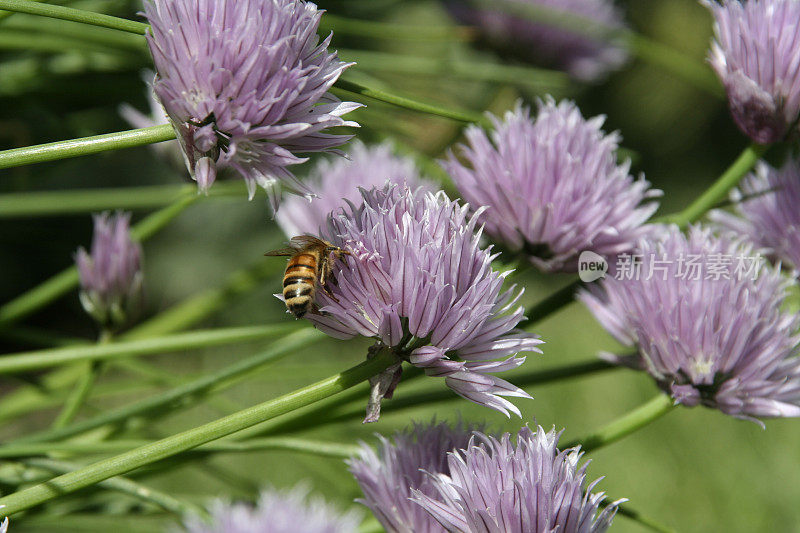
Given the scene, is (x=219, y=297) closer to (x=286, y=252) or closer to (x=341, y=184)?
(x=341, y=184)

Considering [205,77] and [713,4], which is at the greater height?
[205,77]

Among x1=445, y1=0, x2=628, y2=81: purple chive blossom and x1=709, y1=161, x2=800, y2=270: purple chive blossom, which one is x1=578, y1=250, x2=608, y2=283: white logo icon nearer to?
x1=709, y1=161, x2=800, y2=270: purple chive blossom

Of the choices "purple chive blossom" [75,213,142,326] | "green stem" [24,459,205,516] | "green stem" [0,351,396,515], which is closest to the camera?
"green stem" [0,351,396,515]

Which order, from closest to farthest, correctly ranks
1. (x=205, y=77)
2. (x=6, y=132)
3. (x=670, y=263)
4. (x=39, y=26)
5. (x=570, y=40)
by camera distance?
(x=205, y=77), (x=670, y=263), (x=39, y=26), (x=6, y=132), (x=570, y=40)

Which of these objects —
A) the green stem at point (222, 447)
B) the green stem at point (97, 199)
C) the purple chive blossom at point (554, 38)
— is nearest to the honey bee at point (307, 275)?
the green stem at point (222, 447)

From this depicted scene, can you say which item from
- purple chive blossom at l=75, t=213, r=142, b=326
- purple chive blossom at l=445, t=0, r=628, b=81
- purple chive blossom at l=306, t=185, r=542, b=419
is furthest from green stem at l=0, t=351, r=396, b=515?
purple chive blossom at l=445, t=0, r=628, b=81

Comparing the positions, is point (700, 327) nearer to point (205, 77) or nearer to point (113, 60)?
point (205, 77)

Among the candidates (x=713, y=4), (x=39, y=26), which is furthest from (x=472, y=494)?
(x=39, y=26)
